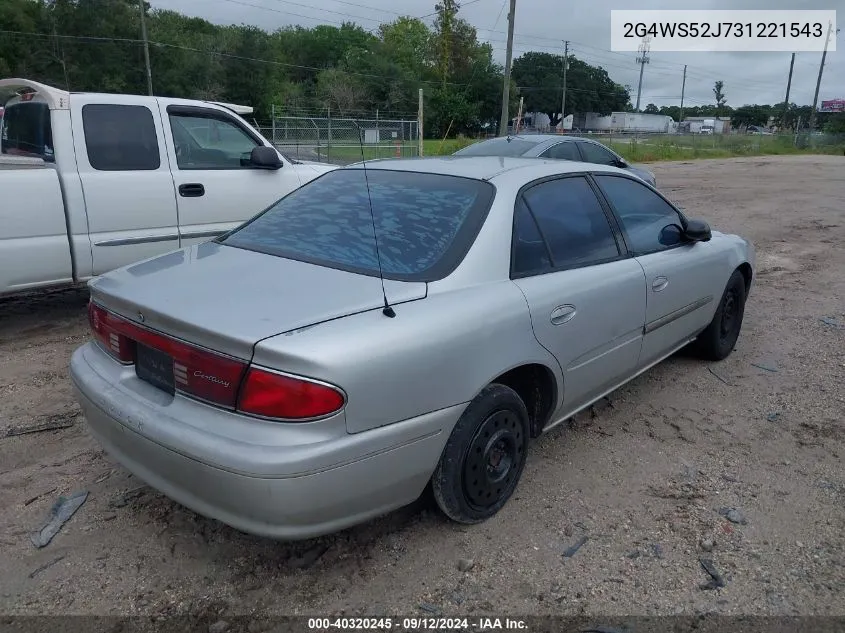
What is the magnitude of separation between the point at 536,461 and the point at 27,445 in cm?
268

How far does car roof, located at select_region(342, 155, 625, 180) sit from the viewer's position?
3.35 meters

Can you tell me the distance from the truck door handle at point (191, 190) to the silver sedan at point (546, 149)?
158 inches

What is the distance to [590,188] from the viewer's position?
3670 mm

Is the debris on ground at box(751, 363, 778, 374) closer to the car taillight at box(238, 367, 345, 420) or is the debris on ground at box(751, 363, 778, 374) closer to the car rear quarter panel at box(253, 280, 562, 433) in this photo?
the car rear quarter panel at box(253, 280, 562, 433)

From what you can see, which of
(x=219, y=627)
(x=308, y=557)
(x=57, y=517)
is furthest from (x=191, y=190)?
(x=219, y=627)

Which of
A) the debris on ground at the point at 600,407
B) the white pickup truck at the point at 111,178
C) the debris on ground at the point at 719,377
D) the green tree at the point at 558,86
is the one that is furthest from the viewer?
the green tree at the point at 558,86

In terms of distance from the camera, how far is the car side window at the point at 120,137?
17.1ft

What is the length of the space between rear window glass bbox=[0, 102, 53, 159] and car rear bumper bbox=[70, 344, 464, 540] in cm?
360

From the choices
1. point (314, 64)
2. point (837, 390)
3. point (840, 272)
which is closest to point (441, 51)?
point (314, 64)

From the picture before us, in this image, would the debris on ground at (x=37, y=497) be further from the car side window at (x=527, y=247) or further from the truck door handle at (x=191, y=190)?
the truck door handle at (x=191, y=190)

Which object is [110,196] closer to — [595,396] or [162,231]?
[162,231]

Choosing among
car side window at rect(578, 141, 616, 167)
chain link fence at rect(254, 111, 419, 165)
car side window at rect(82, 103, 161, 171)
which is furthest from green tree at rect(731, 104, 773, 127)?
car side window at rect(82, 103, 161, 171)

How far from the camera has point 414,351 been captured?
238 cm

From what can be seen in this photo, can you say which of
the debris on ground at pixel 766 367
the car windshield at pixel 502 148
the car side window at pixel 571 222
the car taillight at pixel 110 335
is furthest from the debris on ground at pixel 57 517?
the car windshield at pixel 502 148
